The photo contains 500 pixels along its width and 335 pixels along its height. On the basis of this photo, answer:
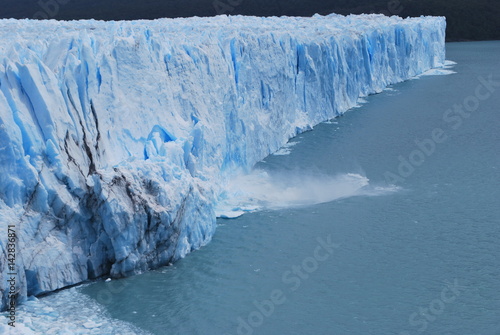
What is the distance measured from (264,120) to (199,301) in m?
7.13

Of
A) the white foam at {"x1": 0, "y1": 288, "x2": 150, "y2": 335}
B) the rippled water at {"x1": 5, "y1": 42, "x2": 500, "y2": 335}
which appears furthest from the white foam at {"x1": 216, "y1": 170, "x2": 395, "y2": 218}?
the white foam at {"x1": 0, "y1": 288, "x2": 150, "y2": 335}

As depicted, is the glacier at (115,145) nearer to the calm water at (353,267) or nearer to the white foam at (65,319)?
the white foam at (65,319)

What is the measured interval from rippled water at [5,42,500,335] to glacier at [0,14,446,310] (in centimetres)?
50

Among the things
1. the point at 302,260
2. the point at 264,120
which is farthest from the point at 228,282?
the point at 264,120

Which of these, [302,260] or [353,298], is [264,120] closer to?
[302,260]

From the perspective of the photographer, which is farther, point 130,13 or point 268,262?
point 130,13

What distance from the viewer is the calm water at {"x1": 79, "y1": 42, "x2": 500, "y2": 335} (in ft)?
25.3

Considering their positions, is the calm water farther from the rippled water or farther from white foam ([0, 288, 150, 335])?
white foam ([0, 288, 150, 335])

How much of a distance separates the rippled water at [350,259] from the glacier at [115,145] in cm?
50

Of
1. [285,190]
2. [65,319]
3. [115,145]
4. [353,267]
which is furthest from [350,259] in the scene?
[65,319]

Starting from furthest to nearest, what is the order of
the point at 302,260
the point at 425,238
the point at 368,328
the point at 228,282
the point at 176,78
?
1. the point at 176,78
2. the point at 425,238
3. the point at 302,260
4. the point at 228,282
5. the point at 368,328

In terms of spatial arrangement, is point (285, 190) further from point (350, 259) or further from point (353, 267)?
point (353, 267)

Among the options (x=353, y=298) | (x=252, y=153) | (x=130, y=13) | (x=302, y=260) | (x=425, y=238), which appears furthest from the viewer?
(x=130, y=13)

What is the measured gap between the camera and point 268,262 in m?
9.20
